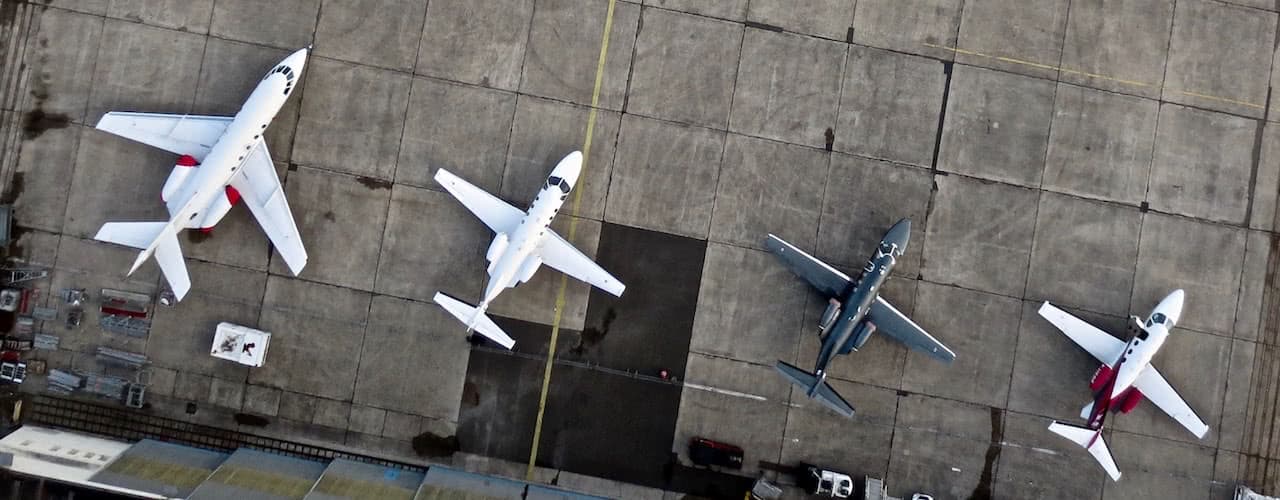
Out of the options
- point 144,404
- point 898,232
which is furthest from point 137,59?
point 898,232

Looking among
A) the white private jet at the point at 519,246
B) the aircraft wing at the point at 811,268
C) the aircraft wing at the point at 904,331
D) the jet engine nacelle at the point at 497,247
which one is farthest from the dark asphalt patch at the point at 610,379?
the aircraft wing at the point at 904,331

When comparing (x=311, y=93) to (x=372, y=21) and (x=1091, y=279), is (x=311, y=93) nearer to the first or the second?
(x=372, y=21)

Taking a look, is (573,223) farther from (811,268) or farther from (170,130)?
(170,130)

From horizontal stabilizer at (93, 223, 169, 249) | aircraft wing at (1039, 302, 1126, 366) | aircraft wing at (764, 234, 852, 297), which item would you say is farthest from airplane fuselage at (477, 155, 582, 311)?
aircraft wing at (1039, 302, 1126, 366)

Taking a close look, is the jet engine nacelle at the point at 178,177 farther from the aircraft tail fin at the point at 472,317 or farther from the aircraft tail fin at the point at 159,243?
the aircraft tail fin at the point at 472,317

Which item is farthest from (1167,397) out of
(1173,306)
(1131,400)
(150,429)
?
(150,429)

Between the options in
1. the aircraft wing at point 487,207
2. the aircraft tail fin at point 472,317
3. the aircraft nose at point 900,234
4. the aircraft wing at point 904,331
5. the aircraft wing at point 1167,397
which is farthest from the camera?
the aircraft wing at point 1167,397
